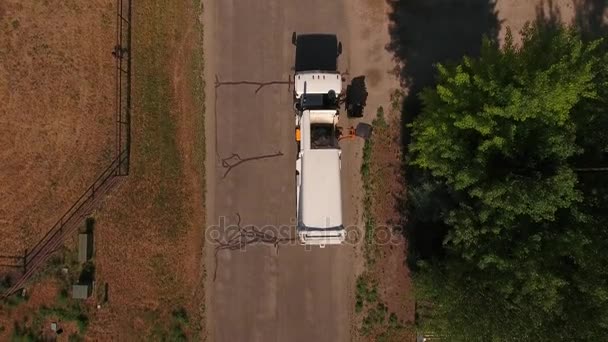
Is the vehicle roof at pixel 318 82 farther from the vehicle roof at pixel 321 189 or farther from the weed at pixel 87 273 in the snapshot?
the weed at pixel 87 273

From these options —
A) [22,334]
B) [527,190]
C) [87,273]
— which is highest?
[527,190]

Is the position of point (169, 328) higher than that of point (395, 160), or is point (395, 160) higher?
point (395, 160)

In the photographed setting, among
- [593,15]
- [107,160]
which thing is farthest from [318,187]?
[593,15]

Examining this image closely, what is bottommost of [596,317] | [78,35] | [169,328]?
[169,328]

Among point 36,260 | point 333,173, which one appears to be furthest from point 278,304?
point 36,260

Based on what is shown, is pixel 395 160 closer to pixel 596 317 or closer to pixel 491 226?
pixel 491 226

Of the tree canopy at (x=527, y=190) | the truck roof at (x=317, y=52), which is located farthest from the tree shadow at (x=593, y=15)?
the truck roof at (x=317, y=52)

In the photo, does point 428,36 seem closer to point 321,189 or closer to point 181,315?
point 321,189
